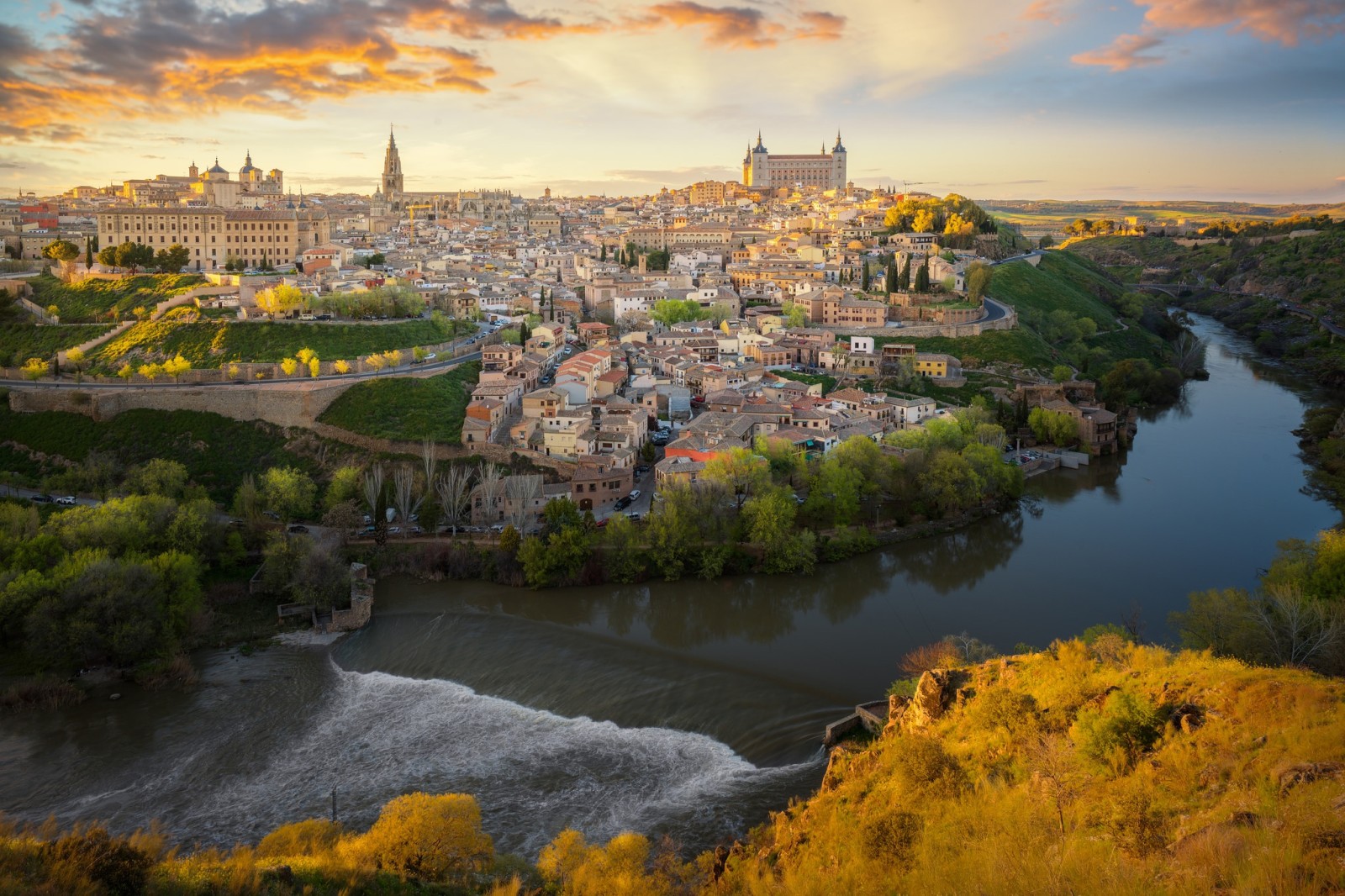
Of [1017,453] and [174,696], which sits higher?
[1017,453]

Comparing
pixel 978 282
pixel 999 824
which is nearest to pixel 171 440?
pixel 999 824

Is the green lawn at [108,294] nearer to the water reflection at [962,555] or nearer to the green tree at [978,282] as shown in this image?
the water reflection at [962,555]

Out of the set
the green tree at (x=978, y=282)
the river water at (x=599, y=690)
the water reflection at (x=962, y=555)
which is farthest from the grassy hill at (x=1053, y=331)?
→ the water reflection at (x=962, y=555)

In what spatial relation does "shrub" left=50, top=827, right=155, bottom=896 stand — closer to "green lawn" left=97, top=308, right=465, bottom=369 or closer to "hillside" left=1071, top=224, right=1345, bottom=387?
"green lawn" left=97, top=308, right=465, bottom=369

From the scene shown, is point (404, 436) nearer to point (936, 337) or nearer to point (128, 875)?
point (128, 875)

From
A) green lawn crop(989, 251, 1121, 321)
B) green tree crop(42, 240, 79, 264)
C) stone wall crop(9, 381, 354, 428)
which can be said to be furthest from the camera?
green lawn crop(989, 251, 1121, 321)

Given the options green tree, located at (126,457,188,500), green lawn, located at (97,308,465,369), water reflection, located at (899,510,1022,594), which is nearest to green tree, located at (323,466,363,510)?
green tree, located at (126,457,188,500)

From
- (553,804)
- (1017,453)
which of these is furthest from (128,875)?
(1017,453)
